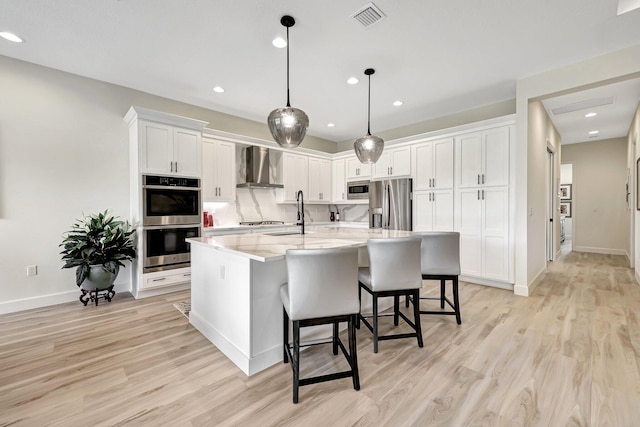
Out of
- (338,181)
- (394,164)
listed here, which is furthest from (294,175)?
(394,164)

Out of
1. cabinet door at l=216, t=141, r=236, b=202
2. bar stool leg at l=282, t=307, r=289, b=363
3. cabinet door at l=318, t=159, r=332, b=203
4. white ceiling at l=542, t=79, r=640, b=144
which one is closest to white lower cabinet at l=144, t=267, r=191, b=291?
cabinet door at l=216, t=141, r=236, b=202

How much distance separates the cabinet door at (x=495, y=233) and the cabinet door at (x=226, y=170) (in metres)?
3.94

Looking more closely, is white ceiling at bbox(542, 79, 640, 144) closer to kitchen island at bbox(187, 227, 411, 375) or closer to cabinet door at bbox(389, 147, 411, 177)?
cabinet door at bbox(389, 147, 411, 177)

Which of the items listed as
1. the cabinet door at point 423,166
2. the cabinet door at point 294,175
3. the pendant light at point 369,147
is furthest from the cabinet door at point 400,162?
the pendant light at point 369,147

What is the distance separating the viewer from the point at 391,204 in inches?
204

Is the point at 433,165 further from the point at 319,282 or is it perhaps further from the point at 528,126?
the point at 319,282

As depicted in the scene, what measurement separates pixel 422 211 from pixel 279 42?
3.38 m

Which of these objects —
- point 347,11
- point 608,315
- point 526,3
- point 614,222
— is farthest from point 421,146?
point 614,222

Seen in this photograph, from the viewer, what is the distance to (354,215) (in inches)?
258

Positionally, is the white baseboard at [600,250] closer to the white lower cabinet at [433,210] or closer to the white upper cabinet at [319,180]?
the white lower cabinet at [433,210]

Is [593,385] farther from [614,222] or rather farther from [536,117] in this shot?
[614,222]

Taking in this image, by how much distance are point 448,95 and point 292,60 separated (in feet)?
8.10

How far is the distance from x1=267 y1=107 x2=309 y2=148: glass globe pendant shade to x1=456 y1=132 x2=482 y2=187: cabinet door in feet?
9.68

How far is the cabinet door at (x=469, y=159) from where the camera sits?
4211 millimetres
